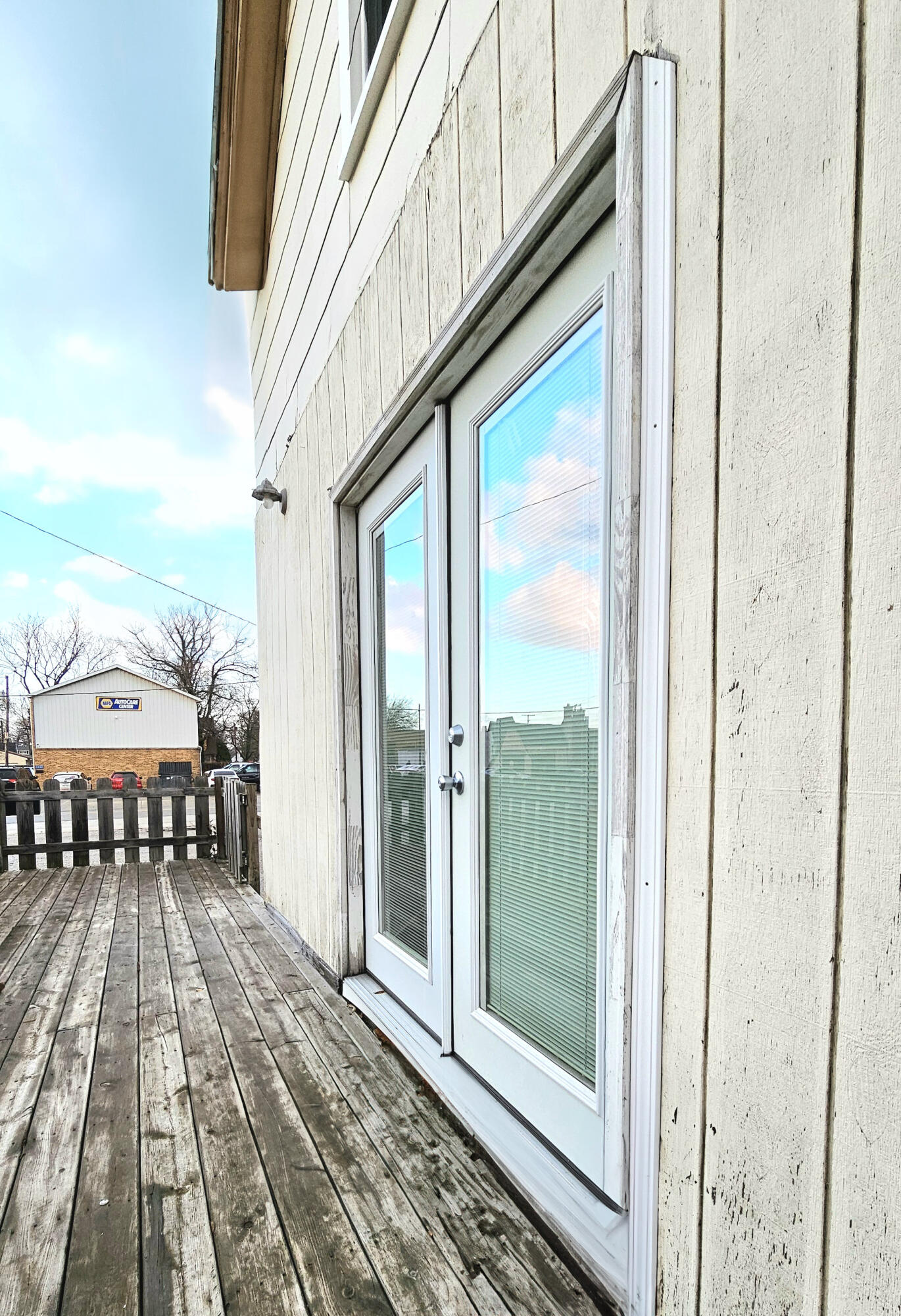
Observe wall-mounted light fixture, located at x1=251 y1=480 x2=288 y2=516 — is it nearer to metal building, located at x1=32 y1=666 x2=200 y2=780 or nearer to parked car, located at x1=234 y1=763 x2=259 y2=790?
parked car, located at x1=234 y1=763 x2=259 y2=790

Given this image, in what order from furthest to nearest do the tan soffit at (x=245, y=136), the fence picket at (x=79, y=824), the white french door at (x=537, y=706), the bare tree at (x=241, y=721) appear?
1. the bare tree at (x=241, y=721)
2. the fence picket at (x=79, y=824)
3. the tan soffit at (x=245, y=136)
4. the white french door at (x=537, y=706)

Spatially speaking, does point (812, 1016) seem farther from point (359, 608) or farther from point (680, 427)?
point (359, 608)

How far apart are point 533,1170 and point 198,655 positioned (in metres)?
27.1

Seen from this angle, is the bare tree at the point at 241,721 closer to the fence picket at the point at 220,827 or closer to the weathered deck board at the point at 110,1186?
the fence picket at the point at 220,827

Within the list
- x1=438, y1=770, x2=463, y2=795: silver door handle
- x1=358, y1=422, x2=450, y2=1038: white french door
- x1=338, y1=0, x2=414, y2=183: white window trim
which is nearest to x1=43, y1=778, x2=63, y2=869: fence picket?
x1=358, y1=422, x2=450, y2=1038: white french door

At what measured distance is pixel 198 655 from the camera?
26.2 metres

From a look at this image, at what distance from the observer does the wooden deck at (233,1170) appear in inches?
44.9

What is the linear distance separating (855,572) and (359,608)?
6.84 ft

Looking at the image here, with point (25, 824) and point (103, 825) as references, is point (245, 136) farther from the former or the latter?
point (25, 824)

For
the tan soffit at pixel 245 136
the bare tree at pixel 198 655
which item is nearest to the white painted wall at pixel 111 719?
the bare tree at pixel 198 655

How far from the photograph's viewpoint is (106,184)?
33.9 ft

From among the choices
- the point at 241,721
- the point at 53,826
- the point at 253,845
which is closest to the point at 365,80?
the point at 253,845

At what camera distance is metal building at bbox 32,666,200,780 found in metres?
20.2

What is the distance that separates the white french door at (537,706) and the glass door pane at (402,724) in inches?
11.1
